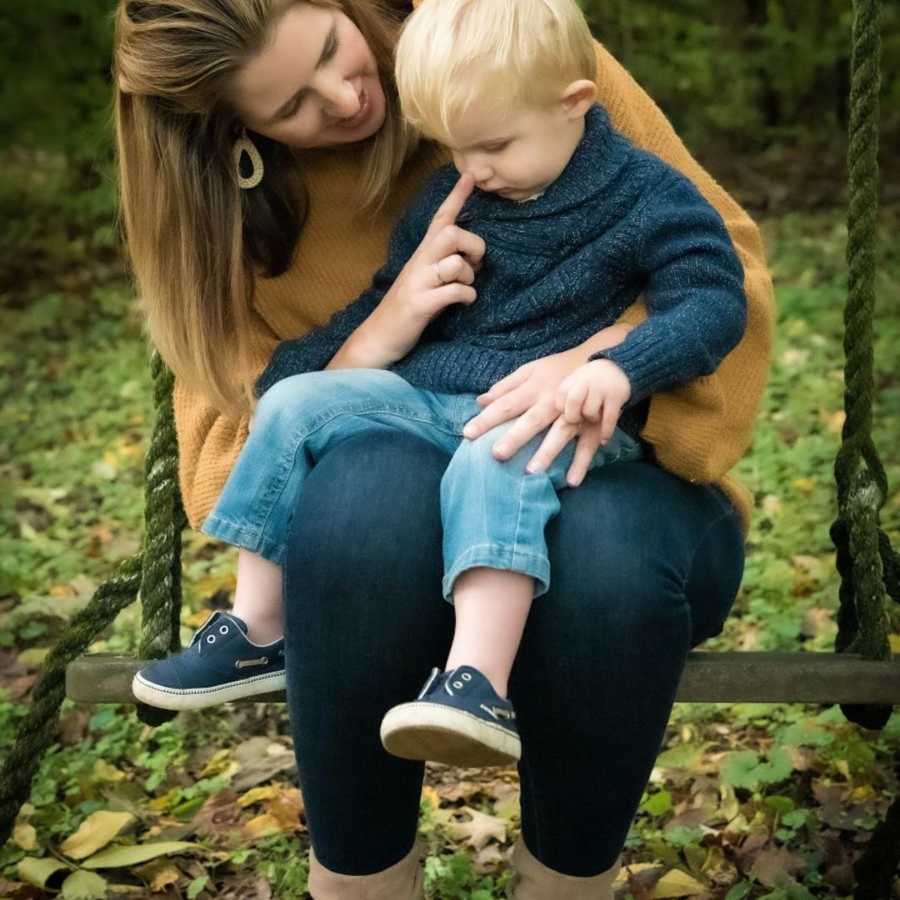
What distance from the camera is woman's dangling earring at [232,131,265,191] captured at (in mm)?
2037

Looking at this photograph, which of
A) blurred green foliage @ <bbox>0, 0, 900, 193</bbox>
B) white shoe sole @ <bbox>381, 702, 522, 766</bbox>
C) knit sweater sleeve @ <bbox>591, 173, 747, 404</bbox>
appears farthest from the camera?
blurred green foliage @ <bbox>0, 0, 900, 193</bbox>

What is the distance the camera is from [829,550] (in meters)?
3.52

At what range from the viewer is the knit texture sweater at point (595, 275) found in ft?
5.59

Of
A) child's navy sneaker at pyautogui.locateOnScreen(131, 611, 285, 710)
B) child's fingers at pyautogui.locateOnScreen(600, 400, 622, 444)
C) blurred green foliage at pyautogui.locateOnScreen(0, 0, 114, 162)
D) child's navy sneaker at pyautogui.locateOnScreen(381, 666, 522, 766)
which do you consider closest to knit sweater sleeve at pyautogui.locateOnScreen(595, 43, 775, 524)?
child's fingers at pyautogui.locateOnScreen(600, 400, 622, 444)

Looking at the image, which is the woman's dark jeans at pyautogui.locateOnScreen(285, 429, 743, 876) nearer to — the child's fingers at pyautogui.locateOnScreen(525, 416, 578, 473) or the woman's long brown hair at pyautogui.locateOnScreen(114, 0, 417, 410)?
the child's fingers at pyautogui.locateOnScreen(525, 416, 578, 473)

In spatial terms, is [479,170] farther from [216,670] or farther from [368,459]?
[216,670]

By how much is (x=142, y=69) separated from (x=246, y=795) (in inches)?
56.5

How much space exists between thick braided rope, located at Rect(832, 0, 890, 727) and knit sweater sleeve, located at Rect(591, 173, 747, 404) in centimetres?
24

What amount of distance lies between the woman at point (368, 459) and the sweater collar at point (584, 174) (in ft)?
0.32

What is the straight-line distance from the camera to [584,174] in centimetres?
183

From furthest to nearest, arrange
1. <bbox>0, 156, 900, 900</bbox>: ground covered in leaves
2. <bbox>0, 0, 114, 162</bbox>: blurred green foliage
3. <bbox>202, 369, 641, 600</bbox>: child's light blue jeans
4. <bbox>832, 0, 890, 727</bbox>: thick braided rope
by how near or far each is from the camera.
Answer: <bbox>0, 0, 114, 162</bbox>: blurred green foliage → <bbox>0, 156, 900, 900</bbox>: ground covered in leaves → <bbox>832, 0, 890, 727</bbox>: thick braided rope → <bbox>202, 369, 641, 600</bbox>: child's light blue jeans

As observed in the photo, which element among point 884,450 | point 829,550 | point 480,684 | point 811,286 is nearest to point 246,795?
point 480,684

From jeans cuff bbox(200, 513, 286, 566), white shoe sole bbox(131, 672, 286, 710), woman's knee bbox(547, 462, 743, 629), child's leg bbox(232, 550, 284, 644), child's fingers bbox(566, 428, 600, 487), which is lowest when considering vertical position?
white shoe sole bbox(131, 672, 286, 710)

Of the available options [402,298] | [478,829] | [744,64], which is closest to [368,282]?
[402,298]
